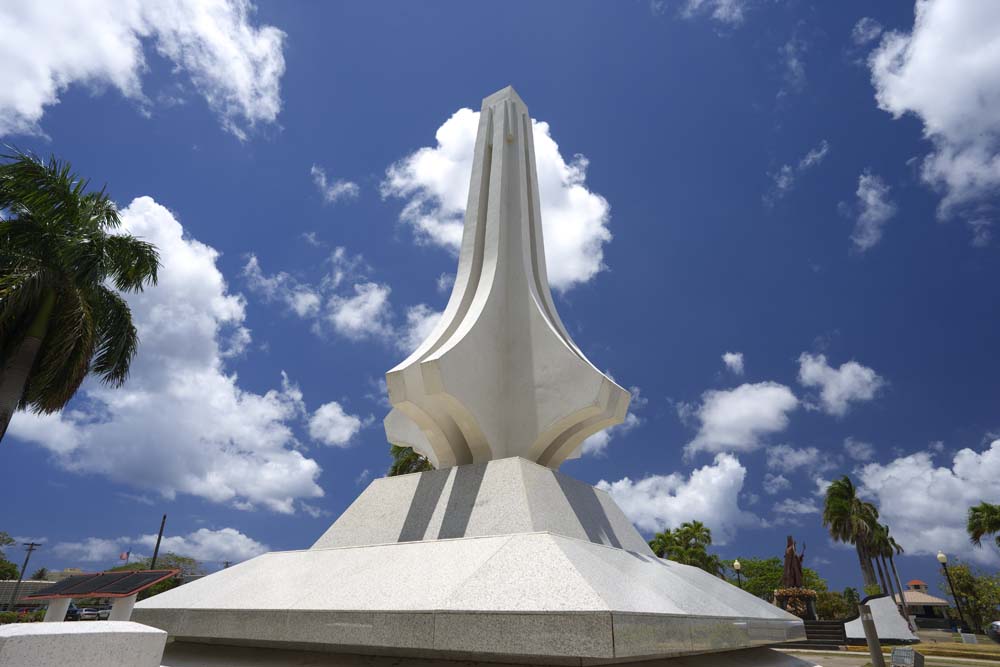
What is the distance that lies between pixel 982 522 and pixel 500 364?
31.8 metres

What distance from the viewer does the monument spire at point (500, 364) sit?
8.26 metres

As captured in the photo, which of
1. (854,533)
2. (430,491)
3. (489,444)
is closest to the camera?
(430,491)

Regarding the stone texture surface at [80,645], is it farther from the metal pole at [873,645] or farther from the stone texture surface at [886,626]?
the stone texture surface at [886,626]

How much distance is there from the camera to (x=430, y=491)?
7.48 meters

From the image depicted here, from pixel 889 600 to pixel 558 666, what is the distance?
78.3 ft

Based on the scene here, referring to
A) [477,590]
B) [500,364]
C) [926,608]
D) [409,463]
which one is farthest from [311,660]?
[926,608]

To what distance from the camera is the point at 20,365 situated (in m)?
12.3

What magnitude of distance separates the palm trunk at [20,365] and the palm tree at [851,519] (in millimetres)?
42160

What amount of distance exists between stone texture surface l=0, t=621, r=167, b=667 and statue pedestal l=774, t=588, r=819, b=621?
25685 mm

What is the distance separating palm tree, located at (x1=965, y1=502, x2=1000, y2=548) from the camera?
91.6 ft

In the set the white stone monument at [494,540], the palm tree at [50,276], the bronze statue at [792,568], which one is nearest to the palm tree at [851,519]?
the bronze statue at [792,568]

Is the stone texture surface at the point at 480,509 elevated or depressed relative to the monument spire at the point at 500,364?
depressed

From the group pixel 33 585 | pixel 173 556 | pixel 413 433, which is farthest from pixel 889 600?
pixel 33 585

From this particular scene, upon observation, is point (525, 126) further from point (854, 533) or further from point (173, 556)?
point (173, 556)
